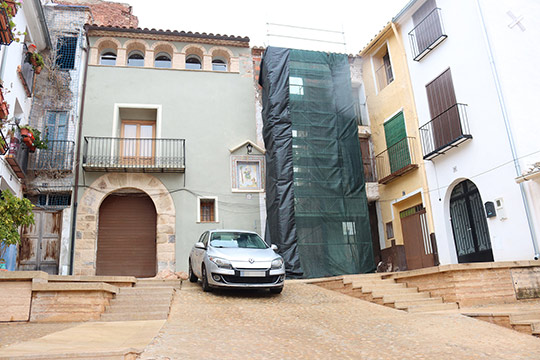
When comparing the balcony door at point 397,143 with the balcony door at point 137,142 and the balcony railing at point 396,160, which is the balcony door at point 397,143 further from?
the balcony door at point 137,142

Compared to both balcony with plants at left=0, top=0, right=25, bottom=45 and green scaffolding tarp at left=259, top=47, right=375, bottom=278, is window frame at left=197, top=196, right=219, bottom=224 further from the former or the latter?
balcony with plants at left=0, top=0, right=25, bottom=45

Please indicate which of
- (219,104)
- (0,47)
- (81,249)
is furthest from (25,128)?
(219,104)

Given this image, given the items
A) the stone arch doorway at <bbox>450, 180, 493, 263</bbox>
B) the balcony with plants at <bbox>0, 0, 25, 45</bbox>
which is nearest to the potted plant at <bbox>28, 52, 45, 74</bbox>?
the balcony with plants at <bbox>0, 0, 25, 45</bbox>

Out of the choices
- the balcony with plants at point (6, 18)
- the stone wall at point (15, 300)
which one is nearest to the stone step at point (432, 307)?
the stone wall at point (15, 300)

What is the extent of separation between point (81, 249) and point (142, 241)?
1902 millimetres

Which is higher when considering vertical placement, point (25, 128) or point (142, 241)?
point (25, 128)

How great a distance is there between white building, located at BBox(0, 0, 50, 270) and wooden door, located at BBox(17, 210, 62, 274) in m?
0.56

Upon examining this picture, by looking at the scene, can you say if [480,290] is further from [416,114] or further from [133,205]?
[133,205]

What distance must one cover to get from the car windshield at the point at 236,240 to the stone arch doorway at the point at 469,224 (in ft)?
19.0

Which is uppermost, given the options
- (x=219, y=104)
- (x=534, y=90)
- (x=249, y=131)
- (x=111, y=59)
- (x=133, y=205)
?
(x=111, y=59)

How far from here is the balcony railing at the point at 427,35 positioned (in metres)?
13.3

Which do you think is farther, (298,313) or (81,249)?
(81,249)

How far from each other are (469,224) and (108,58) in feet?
43.8

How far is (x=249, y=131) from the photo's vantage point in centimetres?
1633
